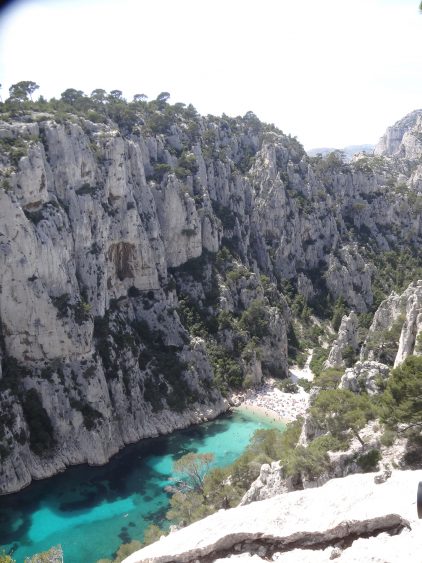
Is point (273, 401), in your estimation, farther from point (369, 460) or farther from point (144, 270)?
point (369, 460)

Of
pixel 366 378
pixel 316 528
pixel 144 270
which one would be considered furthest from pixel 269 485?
pixel 144 270

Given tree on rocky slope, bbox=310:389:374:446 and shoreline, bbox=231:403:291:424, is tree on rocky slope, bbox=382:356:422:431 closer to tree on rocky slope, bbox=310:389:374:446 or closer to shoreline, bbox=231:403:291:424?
tree on rocky slope, bbox=310:389:374:446

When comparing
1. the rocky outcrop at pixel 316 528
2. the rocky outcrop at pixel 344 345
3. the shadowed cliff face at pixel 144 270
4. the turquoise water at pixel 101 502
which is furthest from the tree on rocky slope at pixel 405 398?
the rocky outcrop at pixel 344 345

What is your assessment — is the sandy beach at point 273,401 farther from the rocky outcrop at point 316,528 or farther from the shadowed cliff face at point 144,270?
the rocky outcrop at point 316,528

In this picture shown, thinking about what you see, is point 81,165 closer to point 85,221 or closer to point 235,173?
point 85,221

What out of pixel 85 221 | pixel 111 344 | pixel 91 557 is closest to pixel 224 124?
pixel 85 221

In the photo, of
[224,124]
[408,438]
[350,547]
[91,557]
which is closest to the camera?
[350,547]
